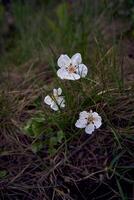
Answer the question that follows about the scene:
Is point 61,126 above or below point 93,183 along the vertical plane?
above

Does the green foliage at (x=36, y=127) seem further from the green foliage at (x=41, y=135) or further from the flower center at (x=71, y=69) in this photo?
the flower center at (x=71, y=69)

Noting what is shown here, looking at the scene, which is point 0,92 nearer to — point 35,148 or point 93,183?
point 35,148

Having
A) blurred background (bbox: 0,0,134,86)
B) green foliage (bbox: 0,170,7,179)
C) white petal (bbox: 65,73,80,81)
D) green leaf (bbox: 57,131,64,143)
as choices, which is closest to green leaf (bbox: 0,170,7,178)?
green foliage (bbox: 0,170,7,179)

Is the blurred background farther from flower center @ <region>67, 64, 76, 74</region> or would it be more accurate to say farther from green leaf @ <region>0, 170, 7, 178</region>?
green leaf @ <region>0, 170, 7, 178</region>

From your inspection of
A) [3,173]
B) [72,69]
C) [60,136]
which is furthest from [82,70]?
[3,173]

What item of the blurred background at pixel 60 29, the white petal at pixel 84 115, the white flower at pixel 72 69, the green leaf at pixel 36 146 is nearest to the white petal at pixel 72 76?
the white flower at pixel 72 69

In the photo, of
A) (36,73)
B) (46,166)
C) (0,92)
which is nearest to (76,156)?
(46,166)

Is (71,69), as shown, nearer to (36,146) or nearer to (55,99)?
(55,99)
